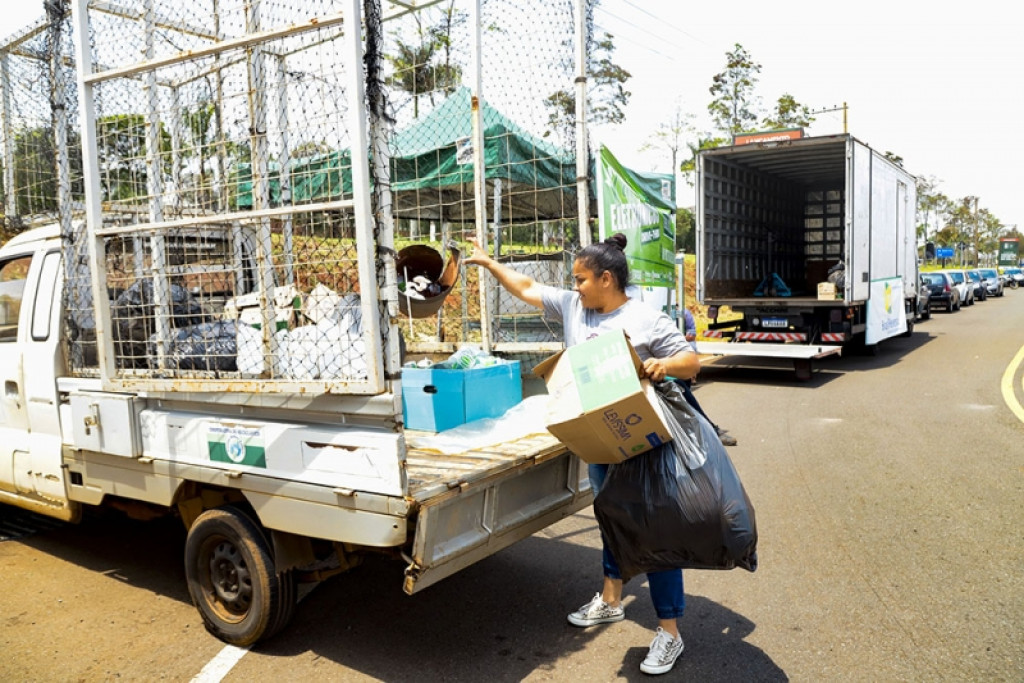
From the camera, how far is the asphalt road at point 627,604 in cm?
341

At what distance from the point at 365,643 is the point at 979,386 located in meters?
10.0

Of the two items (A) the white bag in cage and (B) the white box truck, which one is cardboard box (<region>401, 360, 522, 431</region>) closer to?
(A) the white bag in cage

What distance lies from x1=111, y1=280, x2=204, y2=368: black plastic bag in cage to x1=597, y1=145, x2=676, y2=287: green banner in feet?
11.2

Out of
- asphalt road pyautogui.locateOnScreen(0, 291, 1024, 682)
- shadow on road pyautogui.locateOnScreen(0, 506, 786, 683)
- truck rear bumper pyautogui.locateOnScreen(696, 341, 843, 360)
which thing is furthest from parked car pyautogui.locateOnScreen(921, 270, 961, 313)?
shadow on road pyautogui.locateOnScreen(0, 506, 786, 683)

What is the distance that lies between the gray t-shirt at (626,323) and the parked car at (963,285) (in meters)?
29.8

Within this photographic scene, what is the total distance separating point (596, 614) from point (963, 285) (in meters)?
32.2

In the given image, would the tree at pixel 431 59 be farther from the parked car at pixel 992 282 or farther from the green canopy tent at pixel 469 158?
the parked car at pixel 992 282

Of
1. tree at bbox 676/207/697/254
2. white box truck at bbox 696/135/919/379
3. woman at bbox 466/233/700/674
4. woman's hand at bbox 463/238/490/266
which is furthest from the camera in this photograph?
tree at bbox 676/207/697/254

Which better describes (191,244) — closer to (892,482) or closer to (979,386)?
(892,482)

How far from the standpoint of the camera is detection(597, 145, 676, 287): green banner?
21.6 feet

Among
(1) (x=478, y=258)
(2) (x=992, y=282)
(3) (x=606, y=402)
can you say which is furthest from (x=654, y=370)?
(2) (x=992, y=282)

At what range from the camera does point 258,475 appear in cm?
334

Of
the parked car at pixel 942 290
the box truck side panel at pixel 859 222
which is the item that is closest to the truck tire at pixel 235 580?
the box truck side panel at pixel 859 222

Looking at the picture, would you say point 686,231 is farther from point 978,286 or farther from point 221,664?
point 221,664
